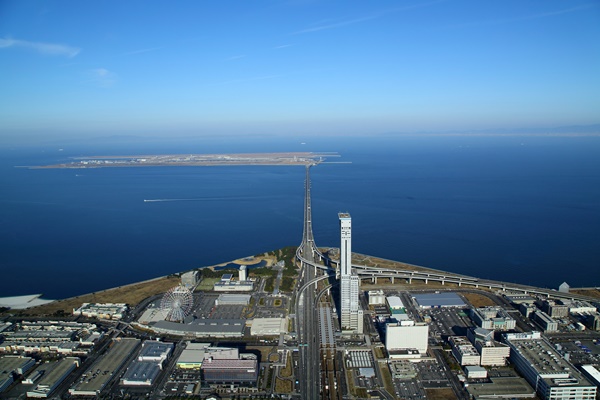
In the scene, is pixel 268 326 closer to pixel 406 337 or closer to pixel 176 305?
pixel 176 305

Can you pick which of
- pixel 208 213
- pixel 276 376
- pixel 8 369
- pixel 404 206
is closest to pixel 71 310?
pixel 8 369

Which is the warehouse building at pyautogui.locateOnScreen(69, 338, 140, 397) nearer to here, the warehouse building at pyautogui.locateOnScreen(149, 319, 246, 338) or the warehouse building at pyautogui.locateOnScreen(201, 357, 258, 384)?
the warehouse building at pyautogui.locateOnScreen(149, 319, 246, 338)

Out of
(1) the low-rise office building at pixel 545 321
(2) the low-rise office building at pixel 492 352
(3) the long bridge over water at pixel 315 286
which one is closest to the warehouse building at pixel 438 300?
(3) the long bridge over water at pixel 315 286

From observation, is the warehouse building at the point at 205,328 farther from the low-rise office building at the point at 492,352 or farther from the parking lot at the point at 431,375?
the low-rise office building at the point at 492,352

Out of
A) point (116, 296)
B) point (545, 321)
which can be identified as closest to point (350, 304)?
point (545, 321)

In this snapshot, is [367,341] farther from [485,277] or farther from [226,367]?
[485,277]

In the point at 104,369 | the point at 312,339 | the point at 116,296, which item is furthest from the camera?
the point at 116,296

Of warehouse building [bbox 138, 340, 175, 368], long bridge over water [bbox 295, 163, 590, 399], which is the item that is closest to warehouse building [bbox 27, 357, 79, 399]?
warehouse building [bbox 138, 340, 175, 368]
